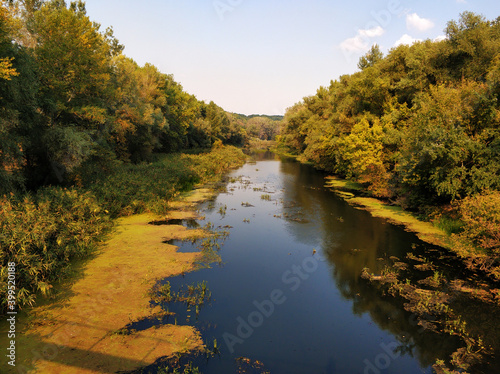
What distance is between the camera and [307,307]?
10.7 meters

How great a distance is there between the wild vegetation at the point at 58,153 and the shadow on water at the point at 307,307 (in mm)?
4496

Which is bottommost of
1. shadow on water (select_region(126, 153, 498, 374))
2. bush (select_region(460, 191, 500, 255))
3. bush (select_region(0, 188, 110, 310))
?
shadow on water (select_region(126, 153, 498, 374))

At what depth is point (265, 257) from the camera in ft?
48.1

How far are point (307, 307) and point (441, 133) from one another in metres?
12.5

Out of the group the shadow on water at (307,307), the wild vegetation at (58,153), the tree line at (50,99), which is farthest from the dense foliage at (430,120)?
the tree line at (50,99)

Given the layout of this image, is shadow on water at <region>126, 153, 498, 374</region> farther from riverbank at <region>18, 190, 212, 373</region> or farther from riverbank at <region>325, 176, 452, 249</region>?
riverbank at <region>325, 176, 452, 249</region>

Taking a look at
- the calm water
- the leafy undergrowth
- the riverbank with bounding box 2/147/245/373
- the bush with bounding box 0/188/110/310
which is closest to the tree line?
the bush with bounding box 0/188/110/310

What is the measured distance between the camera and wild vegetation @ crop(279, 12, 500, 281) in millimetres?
14016

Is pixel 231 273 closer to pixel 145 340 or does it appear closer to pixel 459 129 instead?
pixel 145 340

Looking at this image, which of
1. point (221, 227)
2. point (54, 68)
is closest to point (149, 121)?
point (54, 68)

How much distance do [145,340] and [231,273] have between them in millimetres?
5154

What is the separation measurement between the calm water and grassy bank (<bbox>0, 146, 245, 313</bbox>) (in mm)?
4326

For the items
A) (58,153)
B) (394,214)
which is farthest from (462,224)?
(58,153)

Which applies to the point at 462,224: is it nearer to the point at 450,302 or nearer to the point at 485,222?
the point at 485,222
